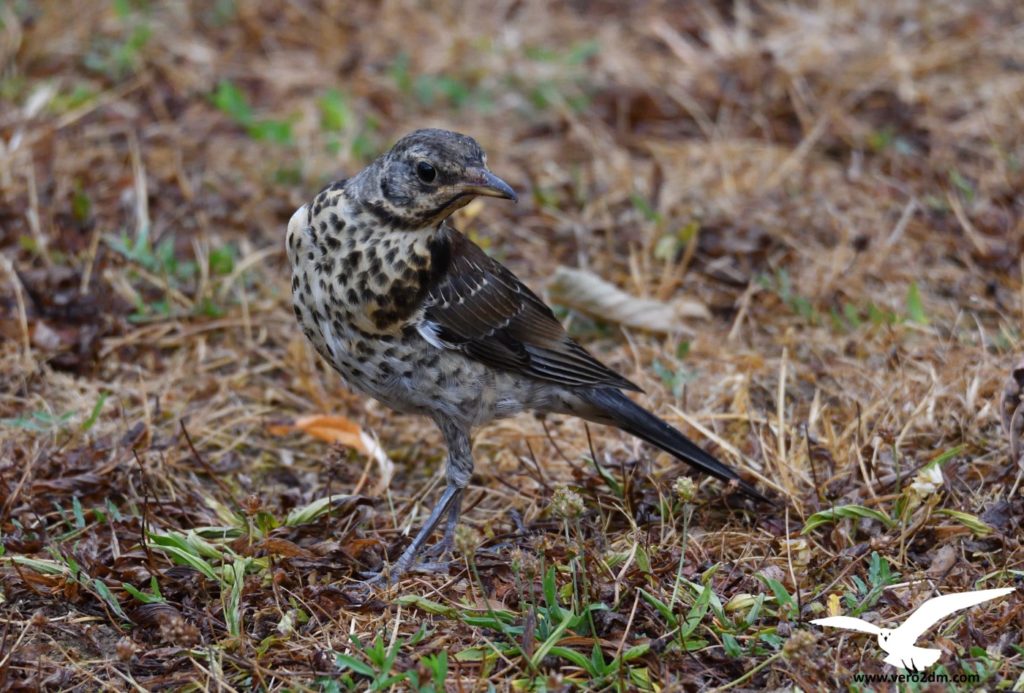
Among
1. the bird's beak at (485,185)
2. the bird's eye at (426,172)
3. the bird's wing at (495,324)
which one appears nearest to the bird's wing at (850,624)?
the bird's wing at (495,324)

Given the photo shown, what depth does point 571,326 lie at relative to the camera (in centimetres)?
580

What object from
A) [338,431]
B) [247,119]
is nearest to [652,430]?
[338,431]

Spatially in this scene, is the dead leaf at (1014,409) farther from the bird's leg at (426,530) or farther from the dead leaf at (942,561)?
the bird's leg at (426,530)

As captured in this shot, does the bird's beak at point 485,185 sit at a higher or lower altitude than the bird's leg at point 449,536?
higher

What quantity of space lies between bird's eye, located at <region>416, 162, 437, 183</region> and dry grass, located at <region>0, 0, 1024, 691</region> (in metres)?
0.99

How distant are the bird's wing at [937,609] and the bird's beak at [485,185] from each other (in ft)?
5.60

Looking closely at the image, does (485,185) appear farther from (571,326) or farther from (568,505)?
(571,326)

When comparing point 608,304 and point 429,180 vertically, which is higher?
point 429,180

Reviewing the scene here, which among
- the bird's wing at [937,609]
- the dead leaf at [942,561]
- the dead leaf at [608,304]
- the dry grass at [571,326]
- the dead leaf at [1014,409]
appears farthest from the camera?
the dead leaf at [608,304]

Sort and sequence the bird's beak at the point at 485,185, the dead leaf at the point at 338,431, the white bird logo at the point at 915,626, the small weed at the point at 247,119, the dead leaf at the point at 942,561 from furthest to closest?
the small weed at the point at 247,119, the dead leaf at the point at 338,431, the bird's beak at the point at 485,185, the dead leaf at the point at 942,561, the white bird logo at the point at 915,626

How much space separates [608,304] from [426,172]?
1774 millimetres

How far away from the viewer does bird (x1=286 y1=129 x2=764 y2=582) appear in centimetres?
412

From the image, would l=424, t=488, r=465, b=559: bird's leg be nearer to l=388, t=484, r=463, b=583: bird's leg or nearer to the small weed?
l=388, t=484, r=463, b=583: bird's leg

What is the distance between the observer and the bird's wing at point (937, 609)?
351cm
